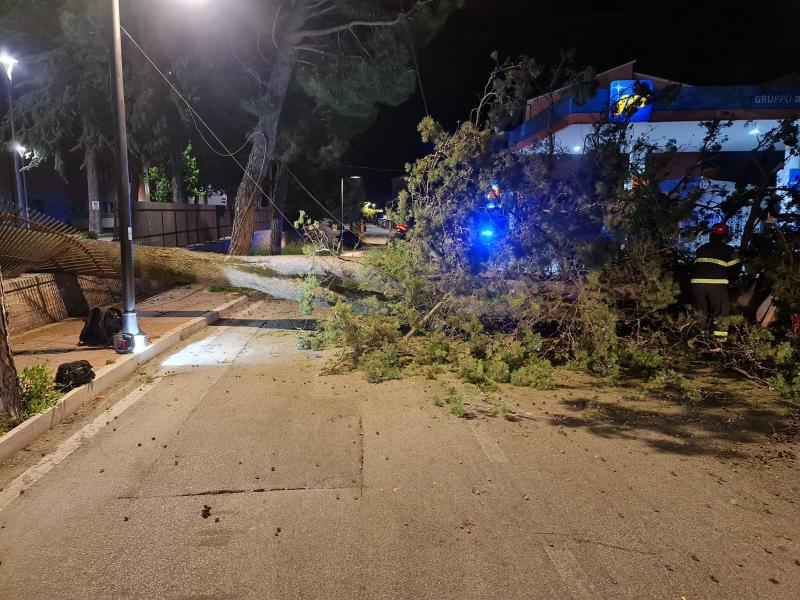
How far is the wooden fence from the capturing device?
2008cm

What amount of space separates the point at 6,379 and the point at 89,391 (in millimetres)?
1320

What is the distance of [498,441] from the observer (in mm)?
5055

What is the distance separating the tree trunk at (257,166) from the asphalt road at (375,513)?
14.6 metres

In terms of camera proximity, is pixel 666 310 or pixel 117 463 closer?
pixel 117 463

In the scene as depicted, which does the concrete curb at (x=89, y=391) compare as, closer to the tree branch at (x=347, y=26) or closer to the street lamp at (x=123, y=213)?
the street lamp at (x=123, y=213)

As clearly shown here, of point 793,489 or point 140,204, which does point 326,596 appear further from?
point 140,204

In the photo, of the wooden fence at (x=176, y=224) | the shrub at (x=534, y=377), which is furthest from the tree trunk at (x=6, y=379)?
the wooden fence at (x=176, y=224)

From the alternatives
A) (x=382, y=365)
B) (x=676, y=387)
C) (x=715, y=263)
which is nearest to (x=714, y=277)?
(x=715, y=263)

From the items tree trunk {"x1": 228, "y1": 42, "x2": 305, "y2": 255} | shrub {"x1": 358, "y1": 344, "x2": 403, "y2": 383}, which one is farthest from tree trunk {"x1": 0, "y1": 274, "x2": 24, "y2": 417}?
tree trunk {"x1": 228, "y1": 42, "x2": 305, "y2": 255}

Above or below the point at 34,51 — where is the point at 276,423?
below

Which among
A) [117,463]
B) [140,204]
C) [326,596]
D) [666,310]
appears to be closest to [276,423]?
[117,463]

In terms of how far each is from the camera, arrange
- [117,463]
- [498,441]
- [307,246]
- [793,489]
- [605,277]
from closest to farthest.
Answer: [793,489], [117,463], [498,441], [605,277], [307,246]

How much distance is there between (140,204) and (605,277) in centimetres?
1778

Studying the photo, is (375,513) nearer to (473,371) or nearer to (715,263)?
(473,371)
